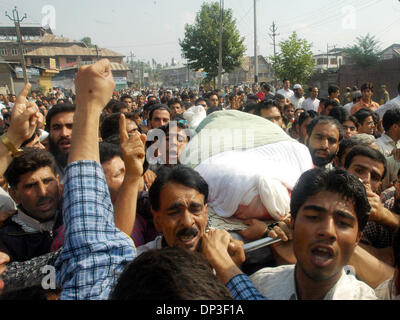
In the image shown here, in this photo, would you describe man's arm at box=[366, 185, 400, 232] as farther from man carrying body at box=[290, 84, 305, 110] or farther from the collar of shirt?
man carrying body at box=[290, 84, 305, 110]

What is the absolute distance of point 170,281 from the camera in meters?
0.86

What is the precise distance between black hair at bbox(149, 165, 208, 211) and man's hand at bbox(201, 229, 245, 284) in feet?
1.03

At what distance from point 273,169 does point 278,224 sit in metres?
0.28

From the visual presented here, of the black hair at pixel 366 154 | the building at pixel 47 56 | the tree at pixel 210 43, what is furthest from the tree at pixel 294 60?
the building at pixel 47 56

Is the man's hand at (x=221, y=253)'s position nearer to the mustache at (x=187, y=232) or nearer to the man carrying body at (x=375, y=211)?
the mustache at (x=187, y=232)

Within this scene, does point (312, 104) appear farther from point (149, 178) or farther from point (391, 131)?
point (149, 178)

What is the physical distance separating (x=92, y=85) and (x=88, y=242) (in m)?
0.53

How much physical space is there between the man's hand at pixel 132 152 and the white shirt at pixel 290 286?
0.74 m

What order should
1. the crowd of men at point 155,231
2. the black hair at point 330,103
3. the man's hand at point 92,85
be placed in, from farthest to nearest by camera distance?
the black hair at point 330,103 < the man's hand at point 92,85 < the crowd of men at point 155,231

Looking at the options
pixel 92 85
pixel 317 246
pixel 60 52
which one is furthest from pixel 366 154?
pixel 60 52

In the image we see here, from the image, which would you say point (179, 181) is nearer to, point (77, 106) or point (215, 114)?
point (77, 106)

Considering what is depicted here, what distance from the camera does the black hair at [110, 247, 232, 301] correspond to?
0.85 m

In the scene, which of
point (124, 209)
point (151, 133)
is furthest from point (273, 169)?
point (151, 133)

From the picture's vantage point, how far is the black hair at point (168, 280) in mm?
845
